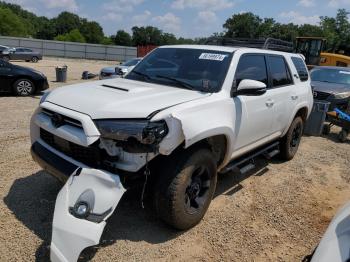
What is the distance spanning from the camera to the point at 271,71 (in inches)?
200

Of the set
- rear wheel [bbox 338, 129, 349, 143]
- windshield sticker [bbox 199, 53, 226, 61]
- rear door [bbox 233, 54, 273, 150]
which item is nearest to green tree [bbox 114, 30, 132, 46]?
rear wheel [bbox 338, 129, 349, 143]

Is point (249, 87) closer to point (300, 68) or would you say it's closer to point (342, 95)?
point (300, 68)

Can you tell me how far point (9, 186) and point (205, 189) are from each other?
2467 mm

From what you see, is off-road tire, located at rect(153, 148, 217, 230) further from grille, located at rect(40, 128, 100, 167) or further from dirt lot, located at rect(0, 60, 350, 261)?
grille, located at rect(40, 128, 100, 167)

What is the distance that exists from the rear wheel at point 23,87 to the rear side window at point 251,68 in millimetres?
9054

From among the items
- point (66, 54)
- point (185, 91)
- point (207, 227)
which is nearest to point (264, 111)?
point (185, 91)

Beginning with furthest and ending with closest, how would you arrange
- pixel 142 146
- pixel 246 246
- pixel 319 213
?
pixel 319 213 → pixel 246 246 → pixel 142 146

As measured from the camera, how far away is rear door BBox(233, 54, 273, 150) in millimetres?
4145

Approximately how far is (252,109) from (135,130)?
1.90 m

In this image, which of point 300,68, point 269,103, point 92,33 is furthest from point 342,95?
point 92,33

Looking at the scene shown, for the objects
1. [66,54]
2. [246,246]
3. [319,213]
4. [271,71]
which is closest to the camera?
[246,246]

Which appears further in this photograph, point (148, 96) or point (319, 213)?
point (319, 213)

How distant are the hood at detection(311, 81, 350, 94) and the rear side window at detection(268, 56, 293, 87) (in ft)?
15.1

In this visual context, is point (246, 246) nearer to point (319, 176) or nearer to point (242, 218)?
point (242, 218)
